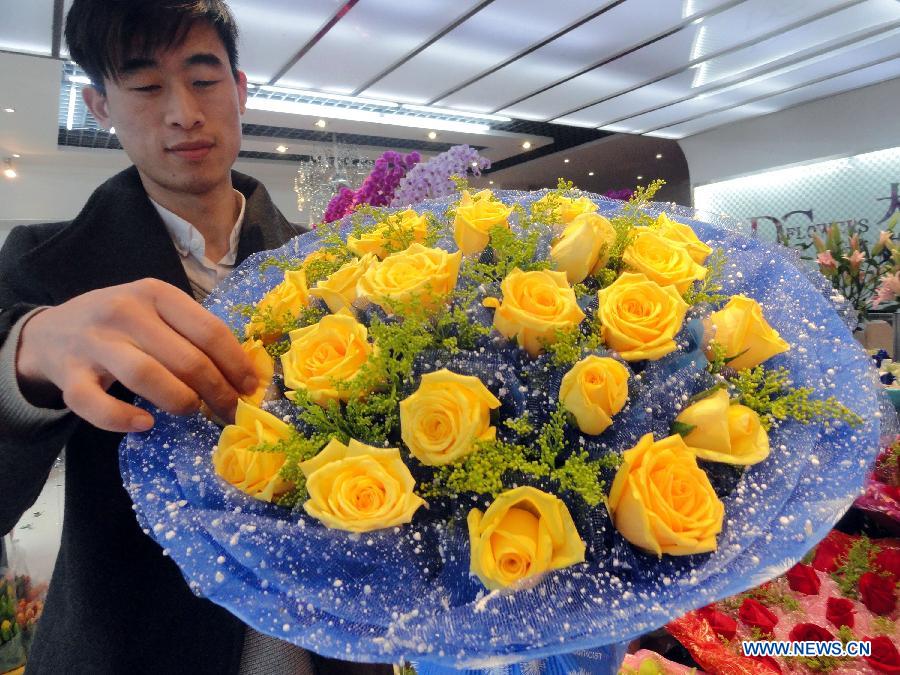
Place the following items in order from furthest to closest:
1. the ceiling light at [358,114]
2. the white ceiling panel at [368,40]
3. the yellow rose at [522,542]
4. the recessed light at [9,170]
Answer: the recessed light at [9,170] < the ceiling light at [358,114] < the white ceiling panel at [368,40] < the yellow rose at [522,542]

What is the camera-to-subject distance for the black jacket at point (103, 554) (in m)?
0.87

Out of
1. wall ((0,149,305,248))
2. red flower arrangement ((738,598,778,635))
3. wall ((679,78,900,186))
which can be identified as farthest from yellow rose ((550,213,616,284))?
wall ((679,78,900,186))

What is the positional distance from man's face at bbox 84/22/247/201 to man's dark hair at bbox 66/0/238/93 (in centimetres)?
1

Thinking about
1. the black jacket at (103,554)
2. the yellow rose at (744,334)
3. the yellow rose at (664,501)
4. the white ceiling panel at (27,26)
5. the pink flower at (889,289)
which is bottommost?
the black jacket at (103,554)

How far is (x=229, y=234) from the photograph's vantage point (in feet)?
3.76

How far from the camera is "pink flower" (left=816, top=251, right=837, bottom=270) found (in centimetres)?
305

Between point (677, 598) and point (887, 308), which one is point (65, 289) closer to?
point (677, 598)

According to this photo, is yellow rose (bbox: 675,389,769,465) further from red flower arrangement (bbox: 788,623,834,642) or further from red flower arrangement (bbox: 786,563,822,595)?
red flower arrangement (bbox: 786,563,822,595)

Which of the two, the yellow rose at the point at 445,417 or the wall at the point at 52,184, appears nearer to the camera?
the yellow rose at the point at 445,417

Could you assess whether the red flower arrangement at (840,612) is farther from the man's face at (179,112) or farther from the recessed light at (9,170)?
the recessed light at (9,170)

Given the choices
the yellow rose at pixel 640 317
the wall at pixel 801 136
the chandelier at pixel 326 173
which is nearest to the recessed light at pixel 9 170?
the chandelier at pixel 326 173

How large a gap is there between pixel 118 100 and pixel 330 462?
2.85 feet

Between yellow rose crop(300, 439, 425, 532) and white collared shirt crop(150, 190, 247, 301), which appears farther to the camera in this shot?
white collared shirt crop(150, 190, 247, 301)

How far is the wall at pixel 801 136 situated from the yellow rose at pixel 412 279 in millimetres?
8521
